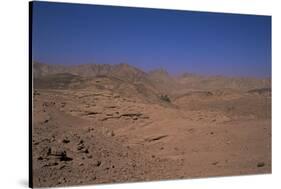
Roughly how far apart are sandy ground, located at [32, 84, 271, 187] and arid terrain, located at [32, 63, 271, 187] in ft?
0.05

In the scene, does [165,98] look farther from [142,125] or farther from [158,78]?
→ [142,125]

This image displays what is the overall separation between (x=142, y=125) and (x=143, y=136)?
0.16m

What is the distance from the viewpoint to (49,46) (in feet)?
29.9

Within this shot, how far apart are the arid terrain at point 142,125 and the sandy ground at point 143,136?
0.05 feet

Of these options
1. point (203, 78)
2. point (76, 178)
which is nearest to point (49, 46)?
point (76, 178)

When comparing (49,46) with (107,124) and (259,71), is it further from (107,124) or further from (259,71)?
(259,71)

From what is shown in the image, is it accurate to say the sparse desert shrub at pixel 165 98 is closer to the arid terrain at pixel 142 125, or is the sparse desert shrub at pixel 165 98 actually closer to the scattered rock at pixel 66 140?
the arid terrain at pixel 142 125

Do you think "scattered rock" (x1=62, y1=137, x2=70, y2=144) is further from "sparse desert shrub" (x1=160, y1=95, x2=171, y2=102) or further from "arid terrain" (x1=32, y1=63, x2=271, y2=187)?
"sparse desert shrub" (x1=160, y1=95, x2=171, y2=102)

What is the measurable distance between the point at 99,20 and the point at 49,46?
0.83 metres

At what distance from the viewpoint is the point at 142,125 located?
9711mm

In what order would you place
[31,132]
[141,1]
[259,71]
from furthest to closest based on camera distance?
[259,71] → [141,1] → [31,132]

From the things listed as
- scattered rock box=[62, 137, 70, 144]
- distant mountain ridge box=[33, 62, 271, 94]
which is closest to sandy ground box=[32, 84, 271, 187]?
scattered rock box=[62, 137, 70, 144]

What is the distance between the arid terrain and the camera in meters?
9.12

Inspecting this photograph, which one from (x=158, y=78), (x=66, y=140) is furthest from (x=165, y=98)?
(x=66, y=140)
